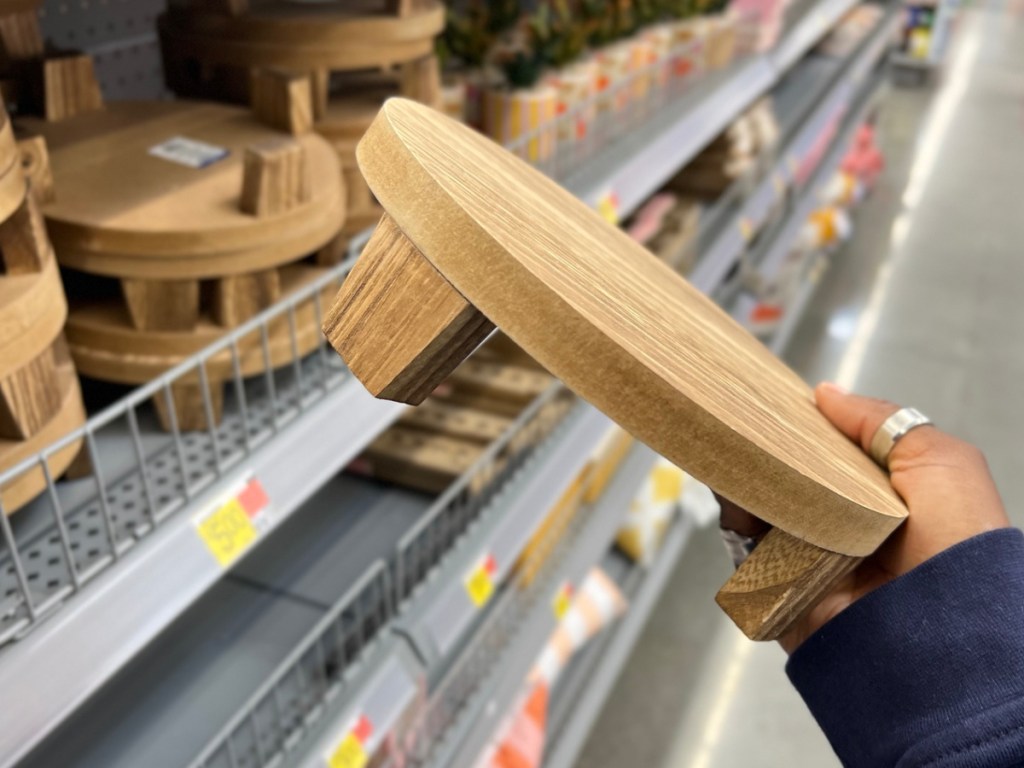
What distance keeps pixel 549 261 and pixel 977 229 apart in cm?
497

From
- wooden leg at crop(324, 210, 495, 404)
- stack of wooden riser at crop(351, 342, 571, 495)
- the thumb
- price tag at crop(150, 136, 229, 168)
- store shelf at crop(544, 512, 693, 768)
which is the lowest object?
store shelf at crop(544, 512, 693, 768)

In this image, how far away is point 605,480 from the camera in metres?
1.87

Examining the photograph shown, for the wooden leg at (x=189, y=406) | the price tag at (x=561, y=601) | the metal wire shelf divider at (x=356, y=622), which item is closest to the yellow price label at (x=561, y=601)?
the price tag at (x=561, y=601)

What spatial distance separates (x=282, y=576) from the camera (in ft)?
3.79

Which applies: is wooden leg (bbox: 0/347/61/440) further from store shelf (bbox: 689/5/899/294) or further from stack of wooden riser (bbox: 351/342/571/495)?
store shelf (bbox: 689/5/899/294)

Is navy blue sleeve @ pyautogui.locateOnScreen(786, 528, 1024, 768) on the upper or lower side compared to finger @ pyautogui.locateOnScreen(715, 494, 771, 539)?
lower

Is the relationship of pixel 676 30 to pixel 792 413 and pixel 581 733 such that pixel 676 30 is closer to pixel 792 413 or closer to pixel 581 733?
pixel 581 733

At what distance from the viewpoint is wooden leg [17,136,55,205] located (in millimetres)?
683

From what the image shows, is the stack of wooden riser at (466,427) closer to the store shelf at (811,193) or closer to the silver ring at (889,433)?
the silver ring at (889,433)

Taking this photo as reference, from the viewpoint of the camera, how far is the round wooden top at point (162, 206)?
2.37 ft

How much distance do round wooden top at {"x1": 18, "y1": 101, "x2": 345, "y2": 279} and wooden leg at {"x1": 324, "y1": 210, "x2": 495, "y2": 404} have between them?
0.32 m

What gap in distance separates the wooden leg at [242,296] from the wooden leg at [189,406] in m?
0.06

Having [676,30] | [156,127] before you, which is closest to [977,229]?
[676,30]

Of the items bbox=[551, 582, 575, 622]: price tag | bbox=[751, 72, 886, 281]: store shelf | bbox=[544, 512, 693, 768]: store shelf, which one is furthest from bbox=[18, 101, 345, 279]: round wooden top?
bbox=[751, 72, 886, 281]: store shelf
